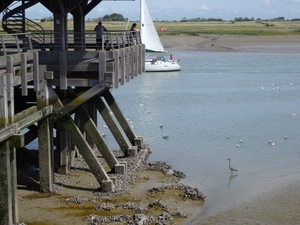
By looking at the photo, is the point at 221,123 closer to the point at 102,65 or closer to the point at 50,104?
the point at 102,65

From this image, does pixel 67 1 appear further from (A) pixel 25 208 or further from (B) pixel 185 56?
(B) pixel 185 56

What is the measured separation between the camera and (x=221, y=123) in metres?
32.1

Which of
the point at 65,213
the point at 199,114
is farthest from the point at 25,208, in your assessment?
the point at 199,114

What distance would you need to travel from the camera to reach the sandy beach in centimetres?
1636

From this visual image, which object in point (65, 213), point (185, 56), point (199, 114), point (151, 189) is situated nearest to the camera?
point (65, 213)

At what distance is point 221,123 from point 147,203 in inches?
595

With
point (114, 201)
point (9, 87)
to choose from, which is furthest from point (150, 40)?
point (9, 87)

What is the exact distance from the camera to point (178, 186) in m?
19.1

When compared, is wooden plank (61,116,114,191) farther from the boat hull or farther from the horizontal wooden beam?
the boat hull

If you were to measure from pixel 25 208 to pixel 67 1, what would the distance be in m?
6.61

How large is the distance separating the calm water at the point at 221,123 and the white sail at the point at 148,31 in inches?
158

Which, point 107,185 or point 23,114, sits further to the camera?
point 107,185

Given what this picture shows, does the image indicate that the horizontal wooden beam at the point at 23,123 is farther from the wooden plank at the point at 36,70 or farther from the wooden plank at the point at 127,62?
the wooden plank at the point at 127,62

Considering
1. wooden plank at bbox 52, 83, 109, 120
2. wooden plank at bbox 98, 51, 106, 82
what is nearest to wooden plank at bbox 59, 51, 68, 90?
wooden plank at bbox 52, 83, 109, 120
